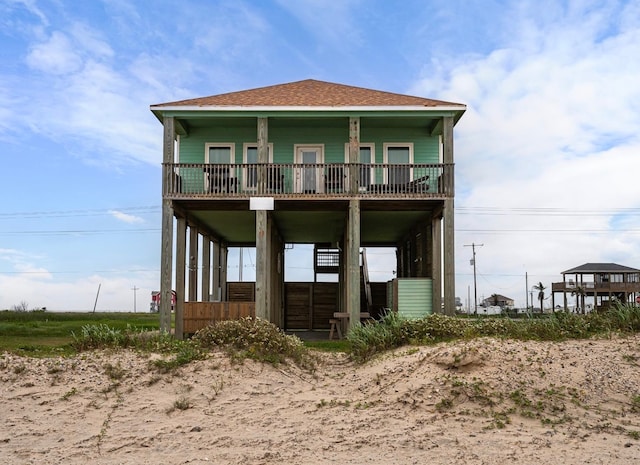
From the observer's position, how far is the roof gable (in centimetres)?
4969

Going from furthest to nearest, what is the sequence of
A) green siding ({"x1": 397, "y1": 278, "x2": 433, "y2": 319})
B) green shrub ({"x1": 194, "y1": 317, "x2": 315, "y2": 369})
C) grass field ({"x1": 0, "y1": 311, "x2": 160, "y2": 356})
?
green siding ({"x1": 397, "y1": 278, "x2": 433, "y2": 319}) → grass field ({"x1": 0, "y1": 311, "x2": 160, "y2": 356}) → green shrub ({"x1": 194, "y1": 317, "x2": 315, "y2": 369})

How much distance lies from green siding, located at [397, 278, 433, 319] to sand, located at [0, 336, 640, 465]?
7.66m

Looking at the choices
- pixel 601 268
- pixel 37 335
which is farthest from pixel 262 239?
pixel 601 268

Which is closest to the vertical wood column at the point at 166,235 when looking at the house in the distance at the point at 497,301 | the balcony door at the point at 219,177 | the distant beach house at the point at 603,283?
the balcony door at the point at 219,177

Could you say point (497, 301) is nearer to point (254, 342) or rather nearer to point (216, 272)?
point (216, 272)

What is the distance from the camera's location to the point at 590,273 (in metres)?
49.8

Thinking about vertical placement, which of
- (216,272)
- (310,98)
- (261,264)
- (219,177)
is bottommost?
(216,272)

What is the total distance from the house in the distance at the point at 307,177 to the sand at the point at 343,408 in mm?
6772

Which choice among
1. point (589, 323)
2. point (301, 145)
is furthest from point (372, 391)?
point (301, 145)

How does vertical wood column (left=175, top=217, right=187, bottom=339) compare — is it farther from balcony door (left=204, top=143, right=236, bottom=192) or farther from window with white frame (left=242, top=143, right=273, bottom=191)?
window with white frame (left=242, top=143, right=273, bottom=191)

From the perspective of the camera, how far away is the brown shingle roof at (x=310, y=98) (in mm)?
18406

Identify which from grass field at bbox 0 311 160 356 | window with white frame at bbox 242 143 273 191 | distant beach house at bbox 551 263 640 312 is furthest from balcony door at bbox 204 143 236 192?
distant beach house at bbox 551 263 640 312

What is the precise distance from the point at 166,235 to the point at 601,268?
4484 centimetres

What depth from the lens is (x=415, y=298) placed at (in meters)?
18.7
